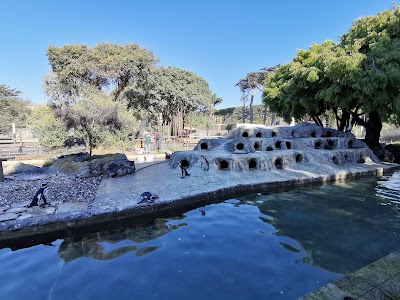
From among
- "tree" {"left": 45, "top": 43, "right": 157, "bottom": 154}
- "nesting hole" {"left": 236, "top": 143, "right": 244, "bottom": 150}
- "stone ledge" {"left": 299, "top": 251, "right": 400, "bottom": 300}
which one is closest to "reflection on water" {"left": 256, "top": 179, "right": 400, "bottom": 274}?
"stone ledge" {"left": 299, "top": 251, "right": 400, "bottom": 300}

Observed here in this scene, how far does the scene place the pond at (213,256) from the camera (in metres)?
3.86

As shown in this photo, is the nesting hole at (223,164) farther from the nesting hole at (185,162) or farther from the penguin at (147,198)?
the penguin at (147,198)

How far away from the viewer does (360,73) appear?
12602 mm

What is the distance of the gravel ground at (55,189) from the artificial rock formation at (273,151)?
3.95m

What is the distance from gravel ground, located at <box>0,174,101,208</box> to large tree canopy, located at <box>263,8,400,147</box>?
1245 centimetres

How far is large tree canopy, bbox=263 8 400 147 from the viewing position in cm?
1248

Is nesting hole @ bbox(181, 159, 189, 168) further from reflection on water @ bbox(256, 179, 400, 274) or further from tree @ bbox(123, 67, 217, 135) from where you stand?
tree @ bbox(123, 67, 217, 135)

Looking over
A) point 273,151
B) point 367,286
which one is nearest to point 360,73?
point 273,151

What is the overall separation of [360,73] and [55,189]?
13986mm

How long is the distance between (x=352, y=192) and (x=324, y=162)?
4203 millimetres

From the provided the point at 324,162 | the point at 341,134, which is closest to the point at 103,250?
the point at 324,162

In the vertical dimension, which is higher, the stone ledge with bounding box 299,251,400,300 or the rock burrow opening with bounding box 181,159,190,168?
the rock burrow opening with bounding box 181,159,190,168

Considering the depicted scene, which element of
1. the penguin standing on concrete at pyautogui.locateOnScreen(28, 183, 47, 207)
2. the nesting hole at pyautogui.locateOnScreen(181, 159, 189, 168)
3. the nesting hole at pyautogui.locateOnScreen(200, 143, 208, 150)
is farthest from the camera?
the nesting hole at pyautogui.locateOnScreen(200, 143, 208, 150)

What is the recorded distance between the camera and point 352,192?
9.08 m
